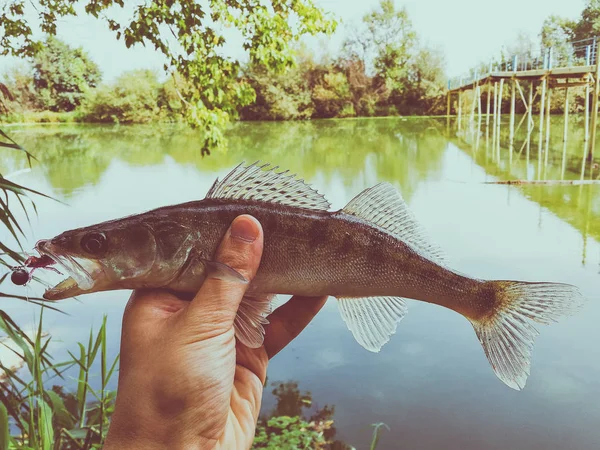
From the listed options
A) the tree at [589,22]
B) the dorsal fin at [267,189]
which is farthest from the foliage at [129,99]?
the dorsal fin at [267,189]

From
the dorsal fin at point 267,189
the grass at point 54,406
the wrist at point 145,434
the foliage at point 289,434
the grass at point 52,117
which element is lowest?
the foliage at point 289,434

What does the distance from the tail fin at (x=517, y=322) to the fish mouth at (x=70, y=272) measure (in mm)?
1433

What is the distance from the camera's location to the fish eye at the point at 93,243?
68.7 inches

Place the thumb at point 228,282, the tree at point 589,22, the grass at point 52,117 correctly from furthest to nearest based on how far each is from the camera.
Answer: the grass at point 52,117
the tree at point 589,22
the thumb at point 228,282

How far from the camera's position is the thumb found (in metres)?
1.79

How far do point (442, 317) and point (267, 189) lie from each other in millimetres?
6434

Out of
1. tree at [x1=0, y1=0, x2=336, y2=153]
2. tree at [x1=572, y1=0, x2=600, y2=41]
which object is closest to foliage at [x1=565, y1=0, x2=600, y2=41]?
tree at [x1=572, y1=0, x2=600, y2=41]

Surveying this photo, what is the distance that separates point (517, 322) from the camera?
1888 mm

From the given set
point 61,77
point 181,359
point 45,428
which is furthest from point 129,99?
point 181,359

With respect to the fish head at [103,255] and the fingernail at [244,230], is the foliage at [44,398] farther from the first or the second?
the fingernail at [244,230]

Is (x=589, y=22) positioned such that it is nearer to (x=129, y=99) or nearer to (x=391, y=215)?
(x=129, y=99)

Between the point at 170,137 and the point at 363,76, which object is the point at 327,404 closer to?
the point at 170,137

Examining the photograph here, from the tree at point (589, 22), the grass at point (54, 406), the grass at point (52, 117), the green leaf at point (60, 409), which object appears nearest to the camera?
the grass at point (54, 406)

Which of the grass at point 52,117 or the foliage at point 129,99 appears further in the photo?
the foliage at point 129,99
